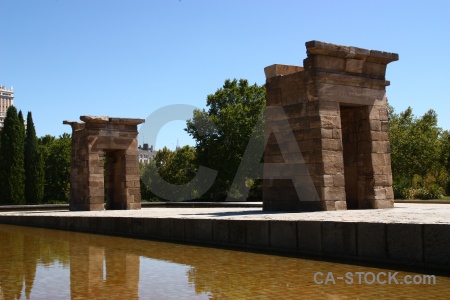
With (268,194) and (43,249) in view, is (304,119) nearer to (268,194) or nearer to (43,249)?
(268,194)

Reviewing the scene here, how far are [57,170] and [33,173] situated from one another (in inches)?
213

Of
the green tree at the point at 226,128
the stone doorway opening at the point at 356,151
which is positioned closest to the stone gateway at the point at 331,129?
the stone doorway opening at the point at 356,151

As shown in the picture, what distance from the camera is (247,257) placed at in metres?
9.17

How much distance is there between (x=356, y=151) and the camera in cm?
1546

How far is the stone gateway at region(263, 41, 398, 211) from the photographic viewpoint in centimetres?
1379

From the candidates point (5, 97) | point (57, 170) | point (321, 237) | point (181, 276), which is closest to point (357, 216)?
point (321, 237)

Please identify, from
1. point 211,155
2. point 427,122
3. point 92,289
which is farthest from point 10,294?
point 427,122

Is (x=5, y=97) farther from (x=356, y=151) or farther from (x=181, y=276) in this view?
(x=181, y=276)

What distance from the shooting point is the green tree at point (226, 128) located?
3769 centimetres

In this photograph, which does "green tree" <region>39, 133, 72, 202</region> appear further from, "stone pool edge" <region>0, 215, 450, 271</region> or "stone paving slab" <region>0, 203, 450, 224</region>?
"stone pool edge" <region>0, 215, 450, 271</region>

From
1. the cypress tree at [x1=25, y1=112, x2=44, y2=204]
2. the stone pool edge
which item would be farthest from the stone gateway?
the cypress tree at [x1=25, y1=112, x2=44, y2=204]

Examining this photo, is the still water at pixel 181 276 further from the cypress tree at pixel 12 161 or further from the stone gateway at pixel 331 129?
the cypress tree at pixel 12 161

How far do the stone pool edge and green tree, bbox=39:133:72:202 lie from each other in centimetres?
3699

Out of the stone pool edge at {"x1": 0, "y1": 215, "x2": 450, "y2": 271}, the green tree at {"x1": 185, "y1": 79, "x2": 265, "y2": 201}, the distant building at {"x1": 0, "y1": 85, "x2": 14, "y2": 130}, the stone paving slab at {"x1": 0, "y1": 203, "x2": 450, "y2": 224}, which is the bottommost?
the stone pool edge at {"x1": 0, "y1": 215, "x2": 450, "y2": 271}
